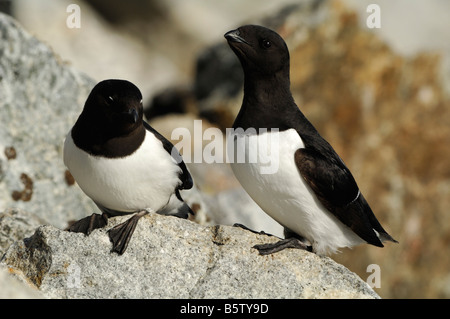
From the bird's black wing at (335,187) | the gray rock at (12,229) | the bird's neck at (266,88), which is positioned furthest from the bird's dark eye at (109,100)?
the gray rock at (12,229)

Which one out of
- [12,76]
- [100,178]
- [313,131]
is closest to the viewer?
[100,178]

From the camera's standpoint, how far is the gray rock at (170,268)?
6039 millimetres

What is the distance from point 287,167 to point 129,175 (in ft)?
4.72

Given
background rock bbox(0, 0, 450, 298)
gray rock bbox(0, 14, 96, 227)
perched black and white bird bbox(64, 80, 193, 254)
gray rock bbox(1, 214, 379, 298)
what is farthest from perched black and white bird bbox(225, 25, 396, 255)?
background rock bbox(0, 0, 450, 298)

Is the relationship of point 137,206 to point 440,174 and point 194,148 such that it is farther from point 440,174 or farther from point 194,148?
point 440,174

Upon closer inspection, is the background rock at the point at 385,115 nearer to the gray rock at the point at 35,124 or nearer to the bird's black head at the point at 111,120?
the gray rock at the point at 35,124

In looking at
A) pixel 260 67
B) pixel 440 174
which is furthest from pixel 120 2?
pixel 260 67

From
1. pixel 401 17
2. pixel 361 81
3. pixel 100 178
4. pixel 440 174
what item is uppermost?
pixel 401 17

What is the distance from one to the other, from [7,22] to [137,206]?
3641 millimetres

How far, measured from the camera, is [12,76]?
9055 mm

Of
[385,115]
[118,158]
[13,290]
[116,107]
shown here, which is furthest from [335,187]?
[385,115]

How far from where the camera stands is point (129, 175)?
21.8ft

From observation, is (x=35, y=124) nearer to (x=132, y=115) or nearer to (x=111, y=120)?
(x=111, y=120)

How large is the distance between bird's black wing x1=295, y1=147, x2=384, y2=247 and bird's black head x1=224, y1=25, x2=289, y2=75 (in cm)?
89
